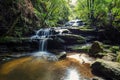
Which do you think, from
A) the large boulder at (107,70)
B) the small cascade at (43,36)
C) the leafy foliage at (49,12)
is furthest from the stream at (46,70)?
the leafy foliage at (49,12)

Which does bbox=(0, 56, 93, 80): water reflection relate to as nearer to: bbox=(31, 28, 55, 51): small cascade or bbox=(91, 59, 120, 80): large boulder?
bbox=(91, 59, 120, 80): large boulder

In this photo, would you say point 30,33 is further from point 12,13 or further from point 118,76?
point 118,76

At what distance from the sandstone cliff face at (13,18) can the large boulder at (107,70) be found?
9657 millimetres

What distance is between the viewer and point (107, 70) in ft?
26.9

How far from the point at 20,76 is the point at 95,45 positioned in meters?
7.92

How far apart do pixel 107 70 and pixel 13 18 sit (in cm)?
1174

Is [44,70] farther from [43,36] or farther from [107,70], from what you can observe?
[43,36]

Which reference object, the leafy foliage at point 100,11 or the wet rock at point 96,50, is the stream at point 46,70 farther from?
the leafy foliage at point 100,11

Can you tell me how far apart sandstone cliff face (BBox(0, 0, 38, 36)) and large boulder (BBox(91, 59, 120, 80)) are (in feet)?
31.7

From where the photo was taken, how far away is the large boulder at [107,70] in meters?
7.75

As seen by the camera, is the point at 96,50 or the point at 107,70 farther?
the point at 96,50

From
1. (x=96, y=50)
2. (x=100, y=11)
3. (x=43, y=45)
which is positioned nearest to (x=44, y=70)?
(x=96, y=50)

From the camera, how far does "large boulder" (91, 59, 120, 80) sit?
7.75 metres

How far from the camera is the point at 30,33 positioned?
18.0m
